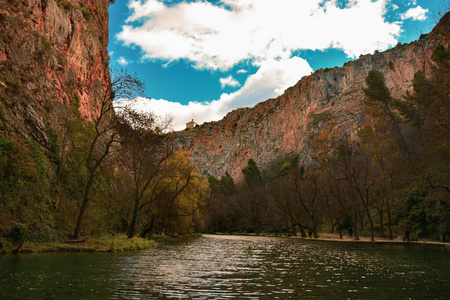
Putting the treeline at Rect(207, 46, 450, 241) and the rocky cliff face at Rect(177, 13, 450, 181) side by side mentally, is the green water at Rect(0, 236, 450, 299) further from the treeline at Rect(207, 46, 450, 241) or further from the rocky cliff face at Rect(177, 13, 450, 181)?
the rocky cliff face at Rect(177, 13, 450, 181)

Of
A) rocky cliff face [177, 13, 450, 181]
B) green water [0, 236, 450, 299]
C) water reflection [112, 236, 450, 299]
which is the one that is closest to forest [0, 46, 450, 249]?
green water [0, 236, 450, 299]

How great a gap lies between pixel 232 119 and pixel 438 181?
12383 centimetres

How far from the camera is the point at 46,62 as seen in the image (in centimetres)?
3117

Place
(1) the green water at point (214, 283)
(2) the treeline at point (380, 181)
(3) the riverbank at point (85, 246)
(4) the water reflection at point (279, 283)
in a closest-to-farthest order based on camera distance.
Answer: (1) the green water at point (214, 283), (4) the water reflection at point (279, 283), (3) the riverbank at point (85, 246), (2) the treeline at point (380, 181)

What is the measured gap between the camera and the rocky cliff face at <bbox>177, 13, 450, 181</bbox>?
292 ft

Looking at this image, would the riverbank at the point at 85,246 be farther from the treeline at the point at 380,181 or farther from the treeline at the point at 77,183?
the treeline at the point at 380,181

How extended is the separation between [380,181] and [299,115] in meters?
77.1

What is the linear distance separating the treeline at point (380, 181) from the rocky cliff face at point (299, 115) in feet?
82.5

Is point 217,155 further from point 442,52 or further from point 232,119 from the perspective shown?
point 442,52

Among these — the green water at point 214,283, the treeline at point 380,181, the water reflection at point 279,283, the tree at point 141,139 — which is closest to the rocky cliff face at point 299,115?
the treeline at point 380,181

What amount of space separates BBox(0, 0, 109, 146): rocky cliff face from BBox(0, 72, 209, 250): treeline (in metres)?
1.35

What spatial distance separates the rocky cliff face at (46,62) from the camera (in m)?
22.9

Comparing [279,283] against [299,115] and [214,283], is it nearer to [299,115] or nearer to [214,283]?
[214,283]

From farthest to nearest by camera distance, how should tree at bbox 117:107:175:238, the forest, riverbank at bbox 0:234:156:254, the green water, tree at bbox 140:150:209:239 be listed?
1. tree at bbox 140:150:209:239
2. tree at bbox 117:107:175:238
3. the forest
4. riverbank at bbox 0:234:156:254
5. the green water
